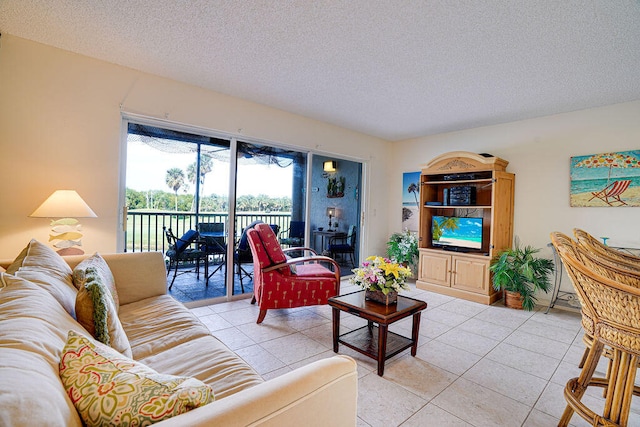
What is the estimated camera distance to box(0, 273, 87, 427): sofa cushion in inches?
21.0

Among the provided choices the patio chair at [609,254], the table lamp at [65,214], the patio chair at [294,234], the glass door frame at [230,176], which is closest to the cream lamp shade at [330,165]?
the glass door frame at [230,176]

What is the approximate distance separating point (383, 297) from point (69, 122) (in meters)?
3.24

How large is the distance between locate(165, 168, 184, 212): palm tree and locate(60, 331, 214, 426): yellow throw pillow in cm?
293

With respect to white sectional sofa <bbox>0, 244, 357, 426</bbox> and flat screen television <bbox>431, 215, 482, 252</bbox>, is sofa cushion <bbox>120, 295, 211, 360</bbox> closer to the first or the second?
white sectional sofa <bbox>0, 244, 357, 426</bbox>

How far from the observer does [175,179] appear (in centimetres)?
347

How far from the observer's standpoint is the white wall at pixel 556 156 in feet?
11.5

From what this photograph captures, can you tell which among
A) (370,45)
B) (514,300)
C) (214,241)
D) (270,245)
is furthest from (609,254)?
(214,241)

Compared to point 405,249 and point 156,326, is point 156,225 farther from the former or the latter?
point 405,249

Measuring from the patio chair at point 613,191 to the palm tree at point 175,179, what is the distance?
5049mm

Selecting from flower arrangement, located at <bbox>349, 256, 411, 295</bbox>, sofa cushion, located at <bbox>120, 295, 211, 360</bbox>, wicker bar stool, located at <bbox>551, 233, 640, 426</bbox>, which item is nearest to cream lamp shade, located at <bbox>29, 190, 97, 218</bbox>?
→ sofa cushion, located at <bbox>120, 295, 211, 360</bbox>

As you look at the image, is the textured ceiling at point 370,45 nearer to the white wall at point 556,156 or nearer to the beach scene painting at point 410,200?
the white wall at point 556,156

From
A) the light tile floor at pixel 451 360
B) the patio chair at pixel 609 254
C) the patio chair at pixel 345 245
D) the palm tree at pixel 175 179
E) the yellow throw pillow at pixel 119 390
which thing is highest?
the palm tree at pixel 175 179

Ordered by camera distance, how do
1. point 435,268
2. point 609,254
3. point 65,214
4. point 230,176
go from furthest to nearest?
1. point 435,268
2. point 230,176
3. point 65,214
4. point 609,254

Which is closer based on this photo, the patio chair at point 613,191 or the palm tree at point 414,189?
the patio chair at point 613,191
